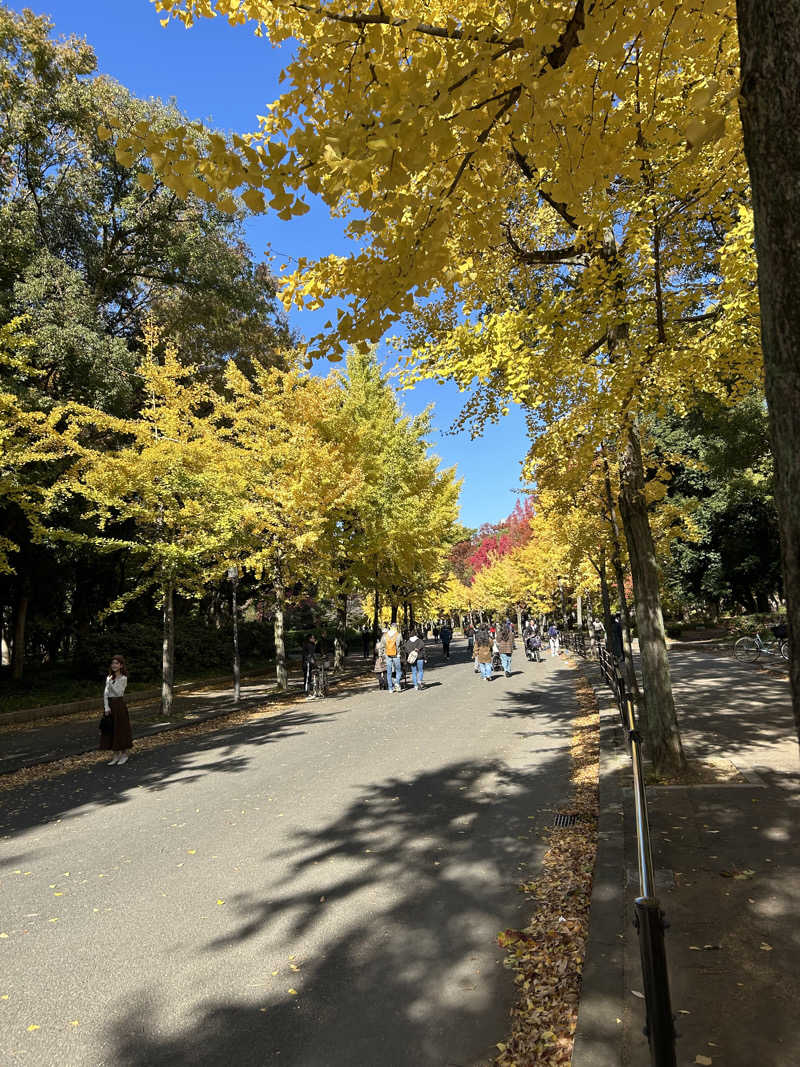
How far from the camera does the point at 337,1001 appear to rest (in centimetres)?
329

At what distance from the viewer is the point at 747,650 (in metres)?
18.3

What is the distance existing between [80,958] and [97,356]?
17.4 m

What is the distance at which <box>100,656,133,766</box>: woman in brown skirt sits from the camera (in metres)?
10.4

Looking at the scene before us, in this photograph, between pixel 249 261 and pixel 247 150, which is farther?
pixel 249 261

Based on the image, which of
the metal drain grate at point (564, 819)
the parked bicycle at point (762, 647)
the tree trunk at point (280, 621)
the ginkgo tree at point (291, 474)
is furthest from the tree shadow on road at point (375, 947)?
the parked bicycle at point (762, 647)

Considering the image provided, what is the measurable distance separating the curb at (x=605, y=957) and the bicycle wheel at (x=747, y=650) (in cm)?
1370

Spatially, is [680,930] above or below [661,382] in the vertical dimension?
below

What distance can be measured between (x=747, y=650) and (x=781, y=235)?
19020 mm

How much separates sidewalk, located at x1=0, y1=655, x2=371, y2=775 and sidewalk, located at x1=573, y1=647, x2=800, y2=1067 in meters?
9.28

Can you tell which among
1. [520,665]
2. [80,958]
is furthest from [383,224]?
[520,665]

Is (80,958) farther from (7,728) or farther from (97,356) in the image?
(97,356)

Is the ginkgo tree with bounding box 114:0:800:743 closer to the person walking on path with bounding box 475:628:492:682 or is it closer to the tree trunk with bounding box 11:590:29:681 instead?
the person walking on path with bounding box 475:628:492:682

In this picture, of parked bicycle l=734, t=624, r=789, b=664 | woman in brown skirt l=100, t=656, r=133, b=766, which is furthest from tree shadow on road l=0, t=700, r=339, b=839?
parked bicycle l=734, t=624, r=789, b=664

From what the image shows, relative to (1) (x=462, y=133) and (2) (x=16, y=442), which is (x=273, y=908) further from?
(2) (x=16, y=442)
